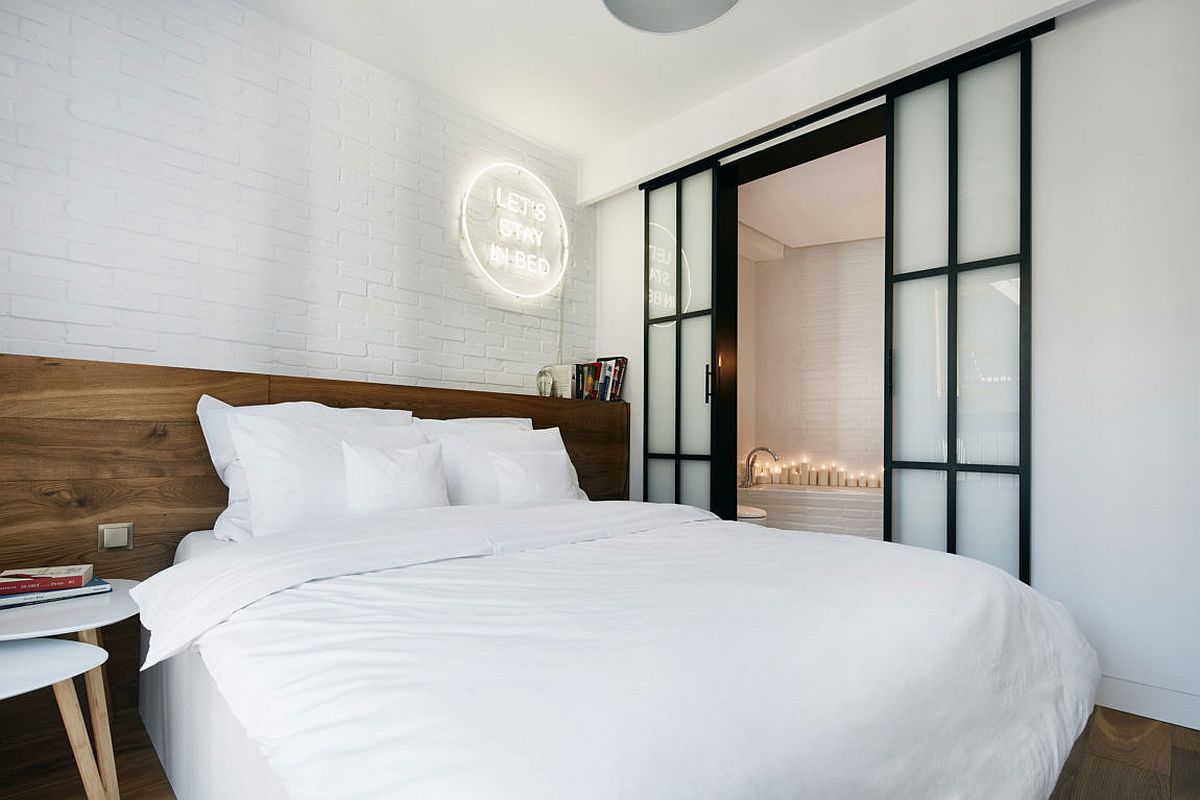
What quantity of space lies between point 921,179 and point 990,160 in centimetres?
28

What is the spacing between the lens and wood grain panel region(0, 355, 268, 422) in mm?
2043

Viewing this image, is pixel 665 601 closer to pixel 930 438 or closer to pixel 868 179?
pixel 930 438

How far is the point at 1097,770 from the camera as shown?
1.91 m

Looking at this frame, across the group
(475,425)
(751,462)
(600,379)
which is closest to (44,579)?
(475,425)

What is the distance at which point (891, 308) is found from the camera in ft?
9.77

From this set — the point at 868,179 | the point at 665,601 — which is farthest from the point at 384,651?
the point at 868,179

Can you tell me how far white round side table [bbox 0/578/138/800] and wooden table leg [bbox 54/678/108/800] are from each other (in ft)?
0.05

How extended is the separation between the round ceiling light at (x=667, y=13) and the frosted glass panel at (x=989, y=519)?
205cm

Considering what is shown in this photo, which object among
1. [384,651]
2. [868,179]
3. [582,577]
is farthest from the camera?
[868,179]

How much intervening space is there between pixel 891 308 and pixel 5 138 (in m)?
3.50

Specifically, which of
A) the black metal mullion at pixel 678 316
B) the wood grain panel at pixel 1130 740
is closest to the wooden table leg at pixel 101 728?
the wood grain panel at pixel 1130 740

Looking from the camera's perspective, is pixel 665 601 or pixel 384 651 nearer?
pixel 384 651

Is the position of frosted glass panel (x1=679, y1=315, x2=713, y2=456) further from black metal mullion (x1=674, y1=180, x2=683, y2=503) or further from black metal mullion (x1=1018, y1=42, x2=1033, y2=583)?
black metal mullion (x1=1018, y1=42, x2=1033, y2=583)

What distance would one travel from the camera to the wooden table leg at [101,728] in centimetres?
159
